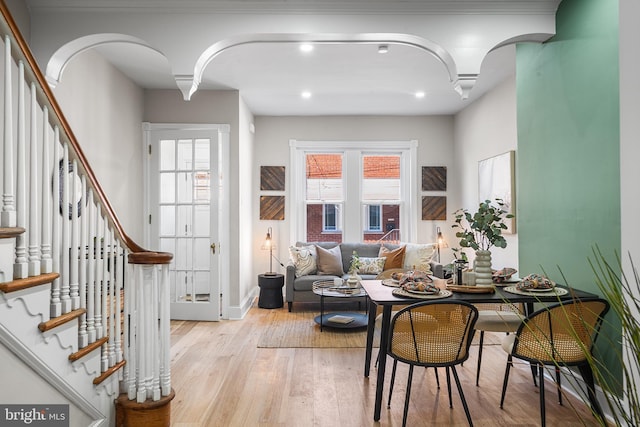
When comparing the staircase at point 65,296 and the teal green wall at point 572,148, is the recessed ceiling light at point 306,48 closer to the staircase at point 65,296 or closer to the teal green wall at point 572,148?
the teal green wall at point 572,148

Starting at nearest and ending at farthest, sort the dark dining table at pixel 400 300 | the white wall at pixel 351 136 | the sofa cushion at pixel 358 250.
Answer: the dark dining table at pixel 400 300 → the sofa cushion at pixel 358 250 → the white wall at pixel 351 136

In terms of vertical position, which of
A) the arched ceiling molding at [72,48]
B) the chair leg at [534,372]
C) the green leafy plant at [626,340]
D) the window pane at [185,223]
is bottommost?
the chair leg at [534,372]

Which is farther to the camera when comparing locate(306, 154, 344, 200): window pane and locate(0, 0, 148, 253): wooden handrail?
locate(306, 154, 344, 200): window pane

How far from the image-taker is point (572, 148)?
301 cm

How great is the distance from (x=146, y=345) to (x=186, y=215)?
2.91m

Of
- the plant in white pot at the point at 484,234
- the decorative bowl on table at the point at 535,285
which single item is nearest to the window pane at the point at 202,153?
the plant in white pot at the point at 484,234

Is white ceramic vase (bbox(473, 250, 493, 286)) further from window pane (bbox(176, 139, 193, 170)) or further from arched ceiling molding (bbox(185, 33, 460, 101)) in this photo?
window pane (bbox(176, 139, 193, 170))

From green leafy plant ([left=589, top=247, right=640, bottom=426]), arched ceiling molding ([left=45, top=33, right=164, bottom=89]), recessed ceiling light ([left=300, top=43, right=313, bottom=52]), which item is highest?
recessed ceiling light ([left=300, top=43, right=313, bottom=52])

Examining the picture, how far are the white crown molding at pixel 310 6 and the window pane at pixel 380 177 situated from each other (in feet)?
12.0

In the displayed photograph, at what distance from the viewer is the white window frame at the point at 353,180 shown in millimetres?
6574

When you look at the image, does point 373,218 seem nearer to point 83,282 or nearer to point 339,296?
point 339,296

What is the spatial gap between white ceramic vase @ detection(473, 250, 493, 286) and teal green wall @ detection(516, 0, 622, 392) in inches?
16.9

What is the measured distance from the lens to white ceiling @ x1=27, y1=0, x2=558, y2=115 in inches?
122

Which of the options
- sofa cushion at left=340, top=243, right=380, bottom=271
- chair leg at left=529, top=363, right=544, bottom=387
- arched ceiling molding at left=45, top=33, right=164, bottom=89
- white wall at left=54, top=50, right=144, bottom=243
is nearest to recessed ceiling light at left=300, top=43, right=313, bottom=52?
arched ceiling molding at left=45, top=33, right=164, bottom=89
